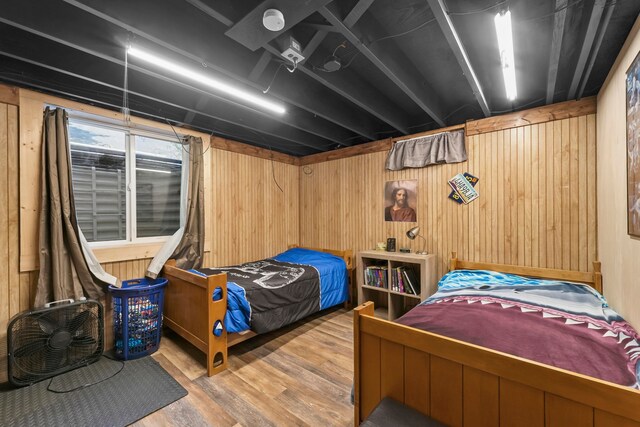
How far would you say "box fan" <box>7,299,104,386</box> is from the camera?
80.9 inches

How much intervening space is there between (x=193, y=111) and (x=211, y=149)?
30.1 inches

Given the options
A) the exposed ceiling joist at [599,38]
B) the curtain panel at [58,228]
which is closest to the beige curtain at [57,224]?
the curtain panel at [58,228]

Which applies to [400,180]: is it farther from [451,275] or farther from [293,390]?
[293,390]

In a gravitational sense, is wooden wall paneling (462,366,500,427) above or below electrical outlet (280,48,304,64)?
below

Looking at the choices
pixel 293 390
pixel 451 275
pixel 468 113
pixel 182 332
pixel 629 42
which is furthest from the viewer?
pixel 468 113

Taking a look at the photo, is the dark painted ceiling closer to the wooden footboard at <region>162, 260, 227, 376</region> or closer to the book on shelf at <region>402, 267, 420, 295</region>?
the wooden footboard at <region>162, 260, 227, 376</region>

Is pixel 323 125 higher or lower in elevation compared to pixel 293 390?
higher

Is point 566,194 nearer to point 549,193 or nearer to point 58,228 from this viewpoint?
point 549,193

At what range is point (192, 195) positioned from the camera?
322 cm

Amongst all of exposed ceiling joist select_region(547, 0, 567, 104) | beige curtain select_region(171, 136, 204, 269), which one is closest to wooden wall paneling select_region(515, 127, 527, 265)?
exposed ceiling joist select_region(547, 0, 567, 104)

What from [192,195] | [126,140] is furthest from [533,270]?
[126,140]

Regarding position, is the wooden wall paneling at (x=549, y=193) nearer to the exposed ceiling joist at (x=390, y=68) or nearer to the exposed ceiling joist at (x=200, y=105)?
the exposed ceiling joist at (x=390, y=68)

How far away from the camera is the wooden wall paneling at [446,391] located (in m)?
1.11

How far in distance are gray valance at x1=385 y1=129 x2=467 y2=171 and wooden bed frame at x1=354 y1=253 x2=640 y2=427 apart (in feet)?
Result: 8.08
